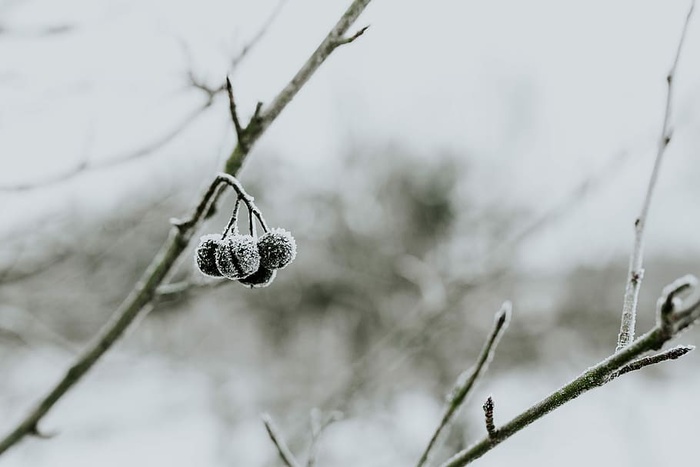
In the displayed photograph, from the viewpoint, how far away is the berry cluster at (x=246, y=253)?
1278 mm

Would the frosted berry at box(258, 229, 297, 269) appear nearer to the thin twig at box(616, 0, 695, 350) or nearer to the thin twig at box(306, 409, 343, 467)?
the thin twig at box(306, 409, 343, 467)

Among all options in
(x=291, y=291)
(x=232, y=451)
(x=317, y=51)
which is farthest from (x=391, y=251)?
(x=317, y=51)

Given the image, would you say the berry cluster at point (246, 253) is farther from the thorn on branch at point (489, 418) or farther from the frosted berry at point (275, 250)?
the thorn on branch at point (489, 418)

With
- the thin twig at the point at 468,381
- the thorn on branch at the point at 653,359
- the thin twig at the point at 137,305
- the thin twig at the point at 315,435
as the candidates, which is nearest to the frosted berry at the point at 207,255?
the thin twig at the point at 137,305

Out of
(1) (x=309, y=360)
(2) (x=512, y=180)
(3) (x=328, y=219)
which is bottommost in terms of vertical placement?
(1) (x=309, y=360)

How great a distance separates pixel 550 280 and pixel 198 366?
759 cm

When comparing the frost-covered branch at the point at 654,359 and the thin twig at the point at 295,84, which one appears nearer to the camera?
the frost-covered branch at the point at 654,359

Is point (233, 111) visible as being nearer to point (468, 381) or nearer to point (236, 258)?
point (236, 258)

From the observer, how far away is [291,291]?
12227 millimetres

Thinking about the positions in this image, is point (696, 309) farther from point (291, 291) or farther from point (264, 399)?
point (291, 291)

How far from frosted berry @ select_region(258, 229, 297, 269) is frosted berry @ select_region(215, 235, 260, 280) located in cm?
4

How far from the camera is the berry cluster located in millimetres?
1278

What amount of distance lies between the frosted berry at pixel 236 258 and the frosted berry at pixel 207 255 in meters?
0.05

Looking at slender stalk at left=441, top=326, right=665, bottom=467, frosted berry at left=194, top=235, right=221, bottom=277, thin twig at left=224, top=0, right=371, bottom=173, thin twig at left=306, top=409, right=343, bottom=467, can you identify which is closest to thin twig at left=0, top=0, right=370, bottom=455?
thin twig at left=224, top=0, right=371, bottom=173
